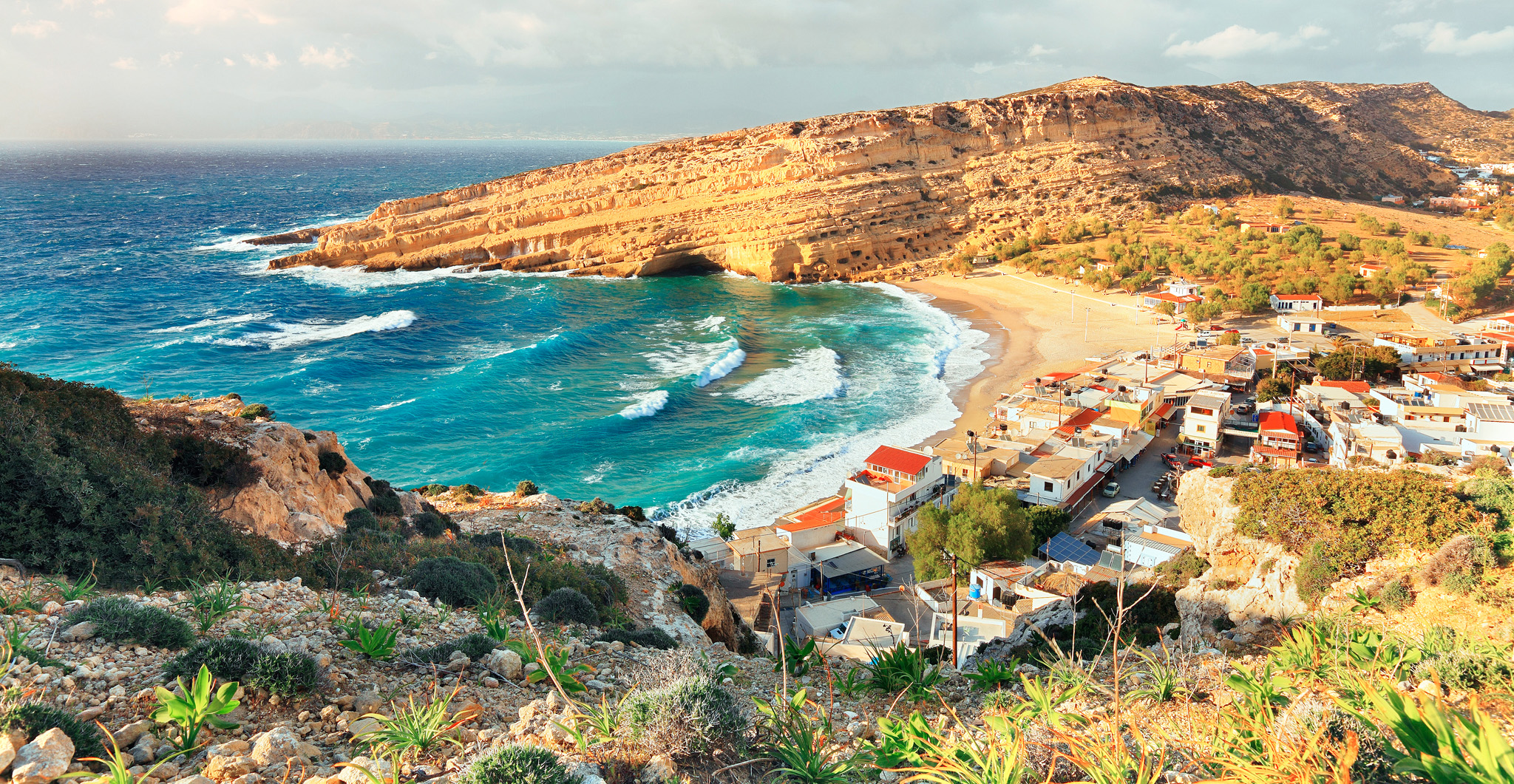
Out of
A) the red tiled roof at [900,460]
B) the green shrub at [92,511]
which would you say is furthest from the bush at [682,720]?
the red tiled roof at [900,460]

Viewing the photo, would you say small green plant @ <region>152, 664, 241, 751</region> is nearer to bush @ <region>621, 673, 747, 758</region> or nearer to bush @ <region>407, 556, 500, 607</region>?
bush @ <region>621, 673, 747, 758</region>

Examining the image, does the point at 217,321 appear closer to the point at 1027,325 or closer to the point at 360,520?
the point at 360,520

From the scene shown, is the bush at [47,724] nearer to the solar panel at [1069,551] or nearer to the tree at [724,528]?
the tree at [724,528]

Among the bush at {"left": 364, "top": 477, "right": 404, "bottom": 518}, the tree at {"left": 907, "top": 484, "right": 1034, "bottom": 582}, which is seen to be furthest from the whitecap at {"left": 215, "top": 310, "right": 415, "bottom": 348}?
the tree at {"left": 907, "top": 484, "right": 1034, "bottom": 582}

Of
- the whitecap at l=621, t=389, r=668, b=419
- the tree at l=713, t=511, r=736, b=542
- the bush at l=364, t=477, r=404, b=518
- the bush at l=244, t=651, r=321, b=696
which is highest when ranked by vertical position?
the bush at l=244, t=651, r=321, b=696

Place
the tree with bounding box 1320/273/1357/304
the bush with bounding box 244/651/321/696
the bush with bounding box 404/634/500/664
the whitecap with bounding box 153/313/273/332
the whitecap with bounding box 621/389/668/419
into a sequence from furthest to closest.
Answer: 1. the tree with bounding box 1320/273/1357/304
2. the whitecap with bounding box 153/313/273/332
3. the whitecap with bounding box 621/389/668/419
4. the bush with bounding box 404/634/500/664
5. the bush with bounding box 244/651/321/696

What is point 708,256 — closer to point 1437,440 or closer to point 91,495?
point 1437,440

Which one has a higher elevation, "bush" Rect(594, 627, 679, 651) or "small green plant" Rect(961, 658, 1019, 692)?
"small green plant" Rect(961, 658, 1019, 692)
